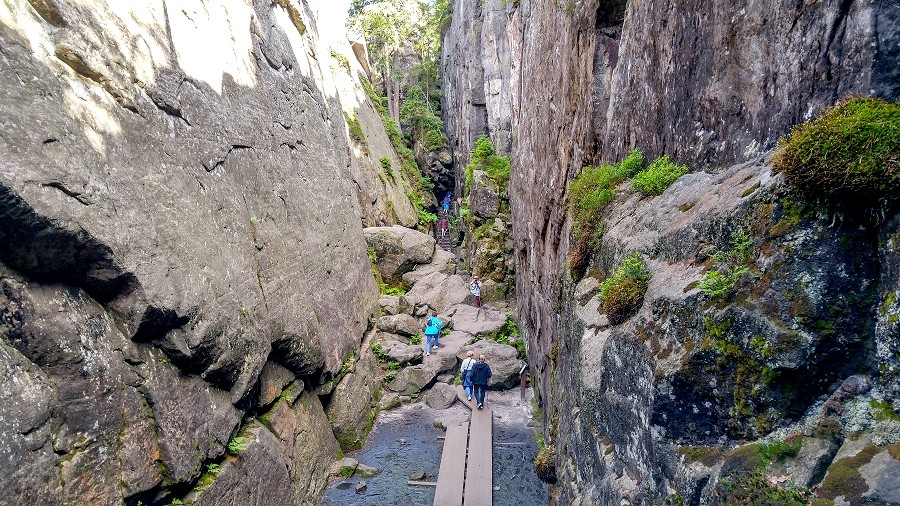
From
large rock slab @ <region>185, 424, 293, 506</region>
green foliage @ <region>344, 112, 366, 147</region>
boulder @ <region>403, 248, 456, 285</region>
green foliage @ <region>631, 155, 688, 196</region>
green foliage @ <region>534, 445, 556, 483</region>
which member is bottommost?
large rock slab @ <region>185, 424, 293, 506</region>


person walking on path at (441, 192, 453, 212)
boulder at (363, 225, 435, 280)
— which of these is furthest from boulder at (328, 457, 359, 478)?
person walking on path at (441, 192, 453, 212)

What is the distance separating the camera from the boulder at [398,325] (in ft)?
59.6

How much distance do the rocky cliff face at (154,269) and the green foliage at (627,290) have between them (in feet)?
20.7

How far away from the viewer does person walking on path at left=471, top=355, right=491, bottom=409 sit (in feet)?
43.7

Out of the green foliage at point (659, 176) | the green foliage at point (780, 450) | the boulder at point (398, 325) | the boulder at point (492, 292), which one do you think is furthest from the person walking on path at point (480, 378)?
the green foliage at point (780, 450)

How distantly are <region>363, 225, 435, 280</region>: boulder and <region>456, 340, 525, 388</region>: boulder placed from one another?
20.8 ft

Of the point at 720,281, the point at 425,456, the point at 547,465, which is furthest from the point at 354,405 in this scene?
the point at 720,281

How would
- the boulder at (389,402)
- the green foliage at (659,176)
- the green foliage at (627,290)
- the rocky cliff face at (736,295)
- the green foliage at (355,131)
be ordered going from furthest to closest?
1. the green foliage at (355,131)
2. the boulder at (389,402)
3. the green foliage at (659,176)
4. the green foliage at (627,290)
5. the rocky cliff face at (736,295)

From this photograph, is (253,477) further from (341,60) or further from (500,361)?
(341,60)

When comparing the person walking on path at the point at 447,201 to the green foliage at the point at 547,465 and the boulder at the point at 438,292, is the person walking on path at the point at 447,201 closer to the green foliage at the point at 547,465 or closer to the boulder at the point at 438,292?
the boulder at the point at 438,292

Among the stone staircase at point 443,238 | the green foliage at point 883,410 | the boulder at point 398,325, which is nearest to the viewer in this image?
the green foliage at point 883,410

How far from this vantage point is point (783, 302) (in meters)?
3.59

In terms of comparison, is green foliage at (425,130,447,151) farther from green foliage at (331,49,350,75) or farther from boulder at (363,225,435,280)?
boulder at (363,225,435,280)

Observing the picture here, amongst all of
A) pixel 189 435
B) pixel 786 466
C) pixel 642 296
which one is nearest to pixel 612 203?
pixel 642 296
